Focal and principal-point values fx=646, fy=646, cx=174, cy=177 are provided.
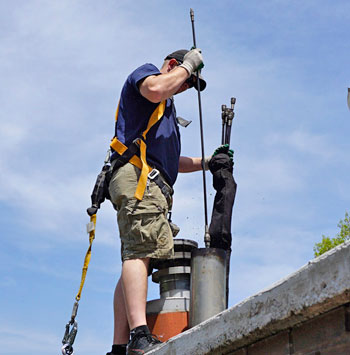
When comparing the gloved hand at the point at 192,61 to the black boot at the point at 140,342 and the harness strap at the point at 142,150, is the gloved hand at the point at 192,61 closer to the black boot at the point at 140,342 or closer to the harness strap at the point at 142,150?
the harness strap at the point at 142,150

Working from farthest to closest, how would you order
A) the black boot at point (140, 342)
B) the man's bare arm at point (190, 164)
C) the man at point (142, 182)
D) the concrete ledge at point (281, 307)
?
the man's bare arm at point (190, 164) → the man at point (142, 182) → the black boot at point (140, 342) → the concrete ledge at point (281, 307)

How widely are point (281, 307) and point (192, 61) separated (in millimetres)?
2079

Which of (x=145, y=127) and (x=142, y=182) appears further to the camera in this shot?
(x=145, y=127)

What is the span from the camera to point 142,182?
3971mm

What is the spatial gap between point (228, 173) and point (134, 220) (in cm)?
120

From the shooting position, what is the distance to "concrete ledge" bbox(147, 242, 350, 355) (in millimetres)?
2354

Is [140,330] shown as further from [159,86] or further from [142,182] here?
[159,86]

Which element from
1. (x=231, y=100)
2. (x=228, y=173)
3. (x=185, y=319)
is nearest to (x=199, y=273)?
(x=185, y=319)

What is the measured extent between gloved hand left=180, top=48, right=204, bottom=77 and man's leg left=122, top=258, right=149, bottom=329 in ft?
4.18

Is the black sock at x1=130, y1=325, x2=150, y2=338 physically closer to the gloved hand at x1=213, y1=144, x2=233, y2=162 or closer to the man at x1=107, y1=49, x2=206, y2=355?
the man at x1=107, y1=49, x2=206, y2=355

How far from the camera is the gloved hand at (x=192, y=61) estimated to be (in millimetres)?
4172

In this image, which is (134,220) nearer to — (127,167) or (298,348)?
(127,167)

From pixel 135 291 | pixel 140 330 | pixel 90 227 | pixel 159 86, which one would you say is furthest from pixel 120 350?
pixel 159 86

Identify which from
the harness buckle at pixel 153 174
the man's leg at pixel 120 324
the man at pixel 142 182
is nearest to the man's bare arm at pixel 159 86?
the man at pixel 142 182
